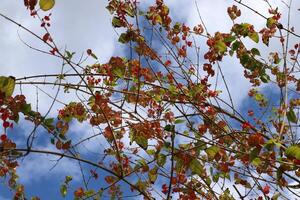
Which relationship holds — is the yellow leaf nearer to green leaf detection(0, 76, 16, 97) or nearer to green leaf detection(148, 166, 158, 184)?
green leaf detection(0, 76, 16, 97)

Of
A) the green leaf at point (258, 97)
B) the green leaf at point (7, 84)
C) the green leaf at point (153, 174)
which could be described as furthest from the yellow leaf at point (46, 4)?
the green leaf at point (258, 97)

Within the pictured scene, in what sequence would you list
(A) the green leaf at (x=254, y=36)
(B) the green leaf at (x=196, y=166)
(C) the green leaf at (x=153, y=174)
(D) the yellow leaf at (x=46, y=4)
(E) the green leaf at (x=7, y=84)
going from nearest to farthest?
(D) the yellow leaf at (x=46, y=4) < (E) the green leaf at (x=7, y=84) < (B) the green leaf at (x=196, y=166) < (A) the green leaf at (x=254, y=36) < (C) the green leaf at (x=153, y=174)

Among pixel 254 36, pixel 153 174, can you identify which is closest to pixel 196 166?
pixel 153 174

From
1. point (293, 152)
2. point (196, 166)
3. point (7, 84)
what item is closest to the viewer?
point (293, 152)

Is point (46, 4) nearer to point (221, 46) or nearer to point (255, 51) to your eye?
point (221, 46)

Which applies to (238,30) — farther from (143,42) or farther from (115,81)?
(115,81)

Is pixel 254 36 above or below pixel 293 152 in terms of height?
above

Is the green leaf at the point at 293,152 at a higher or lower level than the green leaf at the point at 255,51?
lower

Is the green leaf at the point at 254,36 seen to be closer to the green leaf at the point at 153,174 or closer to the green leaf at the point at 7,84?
the green leaf at the point at 153,174

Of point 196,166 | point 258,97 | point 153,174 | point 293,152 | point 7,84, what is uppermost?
point 258,97

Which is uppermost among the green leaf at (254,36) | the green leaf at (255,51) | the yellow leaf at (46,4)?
the green leaf at (255,51)

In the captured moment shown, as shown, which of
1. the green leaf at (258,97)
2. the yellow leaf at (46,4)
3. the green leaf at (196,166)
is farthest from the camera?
the green leaf at (258,97)

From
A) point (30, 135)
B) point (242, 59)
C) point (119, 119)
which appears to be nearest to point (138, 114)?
point (119, 119)

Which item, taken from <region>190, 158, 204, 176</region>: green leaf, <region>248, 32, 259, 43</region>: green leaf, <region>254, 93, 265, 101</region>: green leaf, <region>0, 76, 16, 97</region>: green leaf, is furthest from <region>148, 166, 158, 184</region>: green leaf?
<region>254, 93, 265, 101</region>: green leaf
